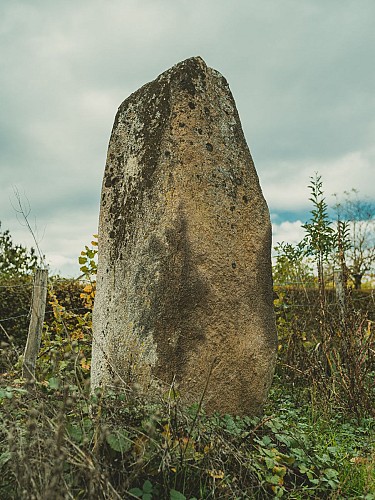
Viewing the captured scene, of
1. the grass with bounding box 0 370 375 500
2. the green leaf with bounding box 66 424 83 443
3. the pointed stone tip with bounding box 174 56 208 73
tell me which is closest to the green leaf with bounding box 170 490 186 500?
the grass with bounding box 0 370 375 500

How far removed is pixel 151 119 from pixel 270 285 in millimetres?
1343

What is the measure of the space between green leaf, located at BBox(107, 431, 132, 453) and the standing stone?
25.7 inches

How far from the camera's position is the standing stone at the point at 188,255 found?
3.46 metres

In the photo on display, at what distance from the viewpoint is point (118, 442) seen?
260 cm

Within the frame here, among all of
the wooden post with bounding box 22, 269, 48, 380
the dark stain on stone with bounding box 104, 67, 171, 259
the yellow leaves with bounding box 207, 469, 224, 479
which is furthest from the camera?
the wooden post with bounding box 22, 269, 48, 380

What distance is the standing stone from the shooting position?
136 inches

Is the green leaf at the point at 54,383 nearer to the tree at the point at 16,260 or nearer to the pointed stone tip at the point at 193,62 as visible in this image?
the pointed stone tip at the point at 193,62

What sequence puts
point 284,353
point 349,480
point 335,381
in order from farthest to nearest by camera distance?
point 284,353 → point 335,381 → point 349,480

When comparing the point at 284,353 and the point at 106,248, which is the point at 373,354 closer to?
the point at 284,353

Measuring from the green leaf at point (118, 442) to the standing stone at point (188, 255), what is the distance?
2.14 feet

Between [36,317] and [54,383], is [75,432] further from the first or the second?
[36,317]

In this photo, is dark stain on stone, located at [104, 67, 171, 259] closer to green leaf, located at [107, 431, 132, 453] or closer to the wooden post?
green leaf, located at [107, 431, 132, 453]

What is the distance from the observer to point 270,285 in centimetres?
386

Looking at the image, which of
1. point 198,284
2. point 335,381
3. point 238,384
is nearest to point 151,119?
point 198,284
